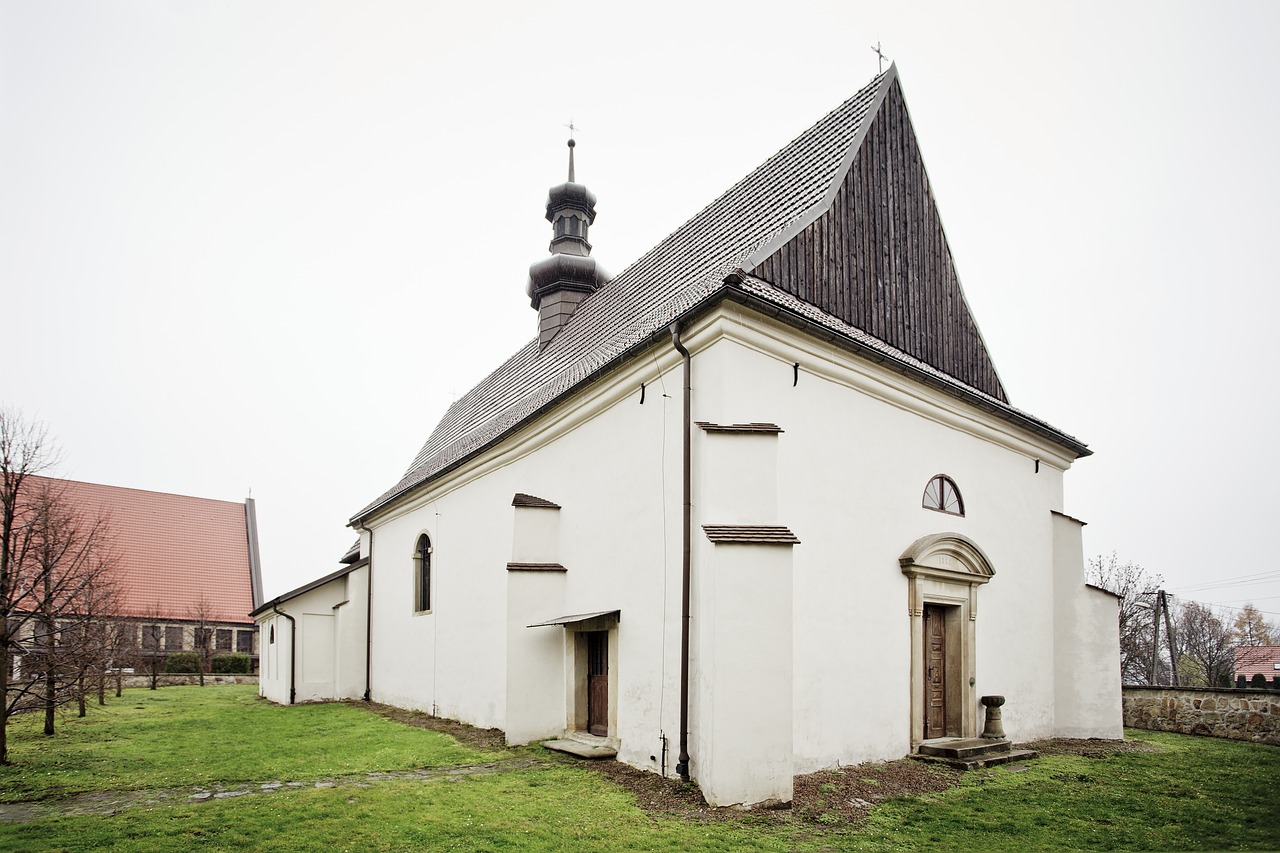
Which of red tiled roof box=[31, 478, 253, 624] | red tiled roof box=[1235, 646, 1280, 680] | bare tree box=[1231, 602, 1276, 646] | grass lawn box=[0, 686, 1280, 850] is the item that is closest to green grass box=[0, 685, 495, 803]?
grass lawn box=[0, 686, 1280, 850]

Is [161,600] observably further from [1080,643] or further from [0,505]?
[1080,643]

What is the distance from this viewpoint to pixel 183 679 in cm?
3005

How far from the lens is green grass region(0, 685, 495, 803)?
10.0 metres

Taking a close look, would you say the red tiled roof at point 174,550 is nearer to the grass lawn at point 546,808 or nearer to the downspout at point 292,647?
the downspout at point 292,647

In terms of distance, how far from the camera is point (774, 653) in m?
8.72

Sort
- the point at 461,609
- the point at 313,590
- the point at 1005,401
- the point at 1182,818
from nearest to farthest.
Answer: the point at 1182,818 → the point at 1005,401 → the point at 461,609 → the point at 313,590

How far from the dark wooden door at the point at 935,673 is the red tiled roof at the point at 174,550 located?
30285 mm

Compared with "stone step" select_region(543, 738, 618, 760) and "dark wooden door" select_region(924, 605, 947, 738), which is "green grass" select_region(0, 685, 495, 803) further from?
"dark wooden door" select_region(924, 605, 947, 738)

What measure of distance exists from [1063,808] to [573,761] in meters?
5.68

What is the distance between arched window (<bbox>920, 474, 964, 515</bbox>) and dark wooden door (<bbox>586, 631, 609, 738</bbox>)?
499 cm

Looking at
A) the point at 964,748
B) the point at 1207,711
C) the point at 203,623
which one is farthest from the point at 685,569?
the point at 203,623

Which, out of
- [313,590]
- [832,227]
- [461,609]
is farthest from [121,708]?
[832,227]

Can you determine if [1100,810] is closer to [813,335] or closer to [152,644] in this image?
[813,335]

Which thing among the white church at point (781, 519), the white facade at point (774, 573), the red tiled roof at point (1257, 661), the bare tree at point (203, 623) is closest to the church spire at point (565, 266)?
the white church at point (781, 519)
